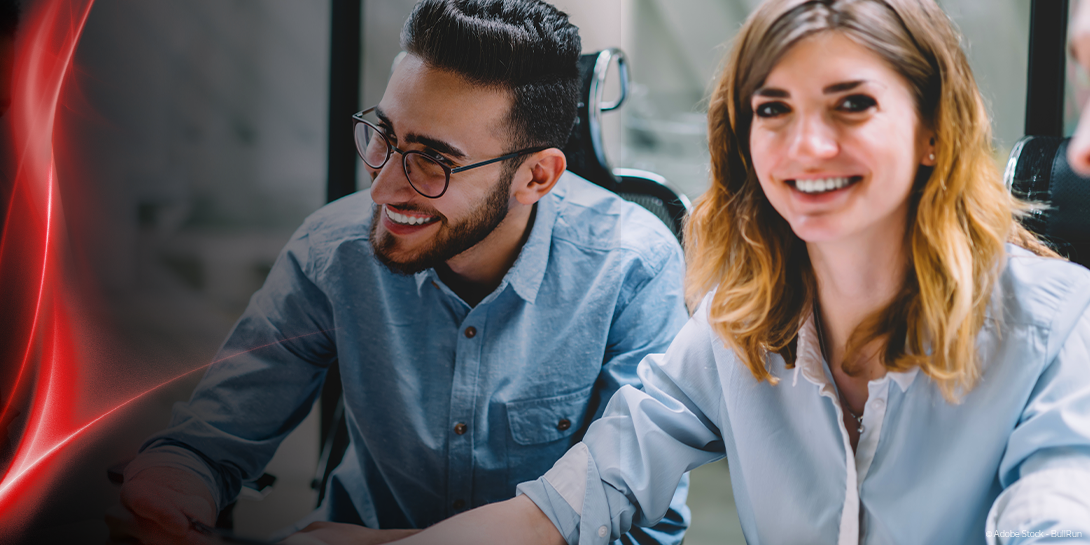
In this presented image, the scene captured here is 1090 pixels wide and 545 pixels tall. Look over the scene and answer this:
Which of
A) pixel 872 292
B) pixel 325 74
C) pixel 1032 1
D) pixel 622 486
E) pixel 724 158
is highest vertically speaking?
pixel 1032 1

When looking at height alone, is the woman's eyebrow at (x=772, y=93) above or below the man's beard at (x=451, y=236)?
above

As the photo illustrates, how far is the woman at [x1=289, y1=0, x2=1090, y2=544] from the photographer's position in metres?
0.58

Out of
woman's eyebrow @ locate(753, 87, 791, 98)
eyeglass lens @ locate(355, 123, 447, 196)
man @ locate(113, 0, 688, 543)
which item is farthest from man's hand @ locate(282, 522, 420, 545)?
woman's eyebrow @ locate(753, 87, 791, 98)

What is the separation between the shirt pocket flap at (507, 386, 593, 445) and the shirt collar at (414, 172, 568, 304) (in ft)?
0.46

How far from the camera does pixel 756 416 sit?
0.72 meters

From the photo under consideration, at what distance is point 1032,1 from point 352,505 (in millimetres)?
1268

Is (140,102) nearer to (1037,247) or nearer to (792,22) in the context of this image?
(792,22)

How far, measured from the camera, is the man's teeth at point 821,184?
0.60m

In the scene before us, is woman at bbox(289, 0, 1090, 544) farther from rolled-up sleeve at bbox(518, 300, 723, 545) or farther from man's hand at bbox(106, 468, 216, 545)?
man's hand at bbox(106, 468, 216, 545)

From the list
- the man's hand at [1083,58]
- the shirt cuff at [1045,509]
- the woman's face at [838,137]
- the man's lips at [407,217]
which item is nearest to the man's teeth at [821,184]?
the woman's face at [838,137]

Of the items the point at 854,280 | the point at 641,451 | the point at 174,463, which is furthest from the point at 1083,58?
the point at 174,463

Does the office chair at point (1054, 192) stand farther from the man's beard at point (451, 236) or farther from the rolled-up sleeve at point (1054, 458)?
the man's beard at point (451, 236)

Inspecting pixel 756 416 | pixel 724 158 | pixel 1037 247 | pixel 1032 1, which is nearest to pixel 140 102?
pixel 724 158

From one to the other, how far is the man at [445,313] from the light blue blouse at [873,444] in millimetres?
122
